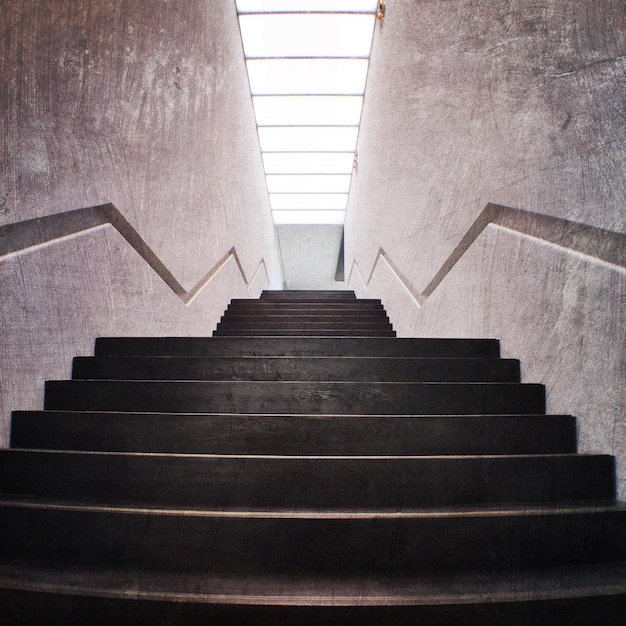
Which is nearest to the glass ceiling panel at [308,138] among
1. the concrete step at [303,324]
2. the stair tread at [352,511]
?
the concrete step at [303,324]

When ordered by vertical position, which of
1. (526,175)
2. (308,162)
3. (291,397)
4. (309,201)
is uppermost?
(308,162)

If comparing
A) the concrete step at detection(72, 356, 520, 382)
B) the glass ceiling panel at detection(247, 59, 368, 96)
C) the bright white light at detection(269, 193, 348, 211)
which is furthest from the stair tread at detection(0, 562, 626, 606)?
the bright white light at detection(269, 193, 348, 211)

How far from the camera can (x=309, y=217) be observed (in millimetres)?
11500

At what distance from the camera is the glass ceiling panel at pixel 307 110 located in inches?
279

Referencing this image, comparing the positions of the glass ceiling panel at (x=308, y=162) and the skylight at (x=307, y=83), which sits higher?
the skylight at (x=307, y=83)

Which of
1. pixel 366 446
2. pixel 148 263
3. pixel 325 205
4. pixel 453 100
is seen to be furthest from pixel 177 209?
pixel 325 205

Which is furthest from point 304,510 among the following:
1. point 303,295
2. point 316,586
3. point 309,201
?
point 309,201

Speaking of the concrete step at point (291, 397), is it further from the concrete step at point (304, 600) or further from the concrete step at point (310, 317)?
the concrete step at point (310, 317)

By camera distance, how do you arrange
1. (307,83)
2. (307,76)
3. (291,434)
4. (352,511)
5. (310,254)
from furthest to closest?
(310,254)
(307,83)
(307,76)
(291,434)
(352,511)

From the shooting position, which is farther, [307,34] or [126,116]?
[307,34]

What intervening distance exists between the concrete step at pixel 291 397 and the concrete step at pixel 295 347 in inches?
19.8

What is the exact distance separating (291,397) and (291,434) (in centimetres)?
26

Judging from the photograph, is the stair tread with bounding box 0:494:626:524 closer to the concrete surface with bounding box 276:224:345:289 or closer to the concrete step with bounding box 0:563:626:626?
the concrete step with bounding box 0:563:626:626

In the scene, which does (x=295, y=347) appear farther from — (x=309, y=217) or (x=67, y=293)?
(x=309, y=217)
